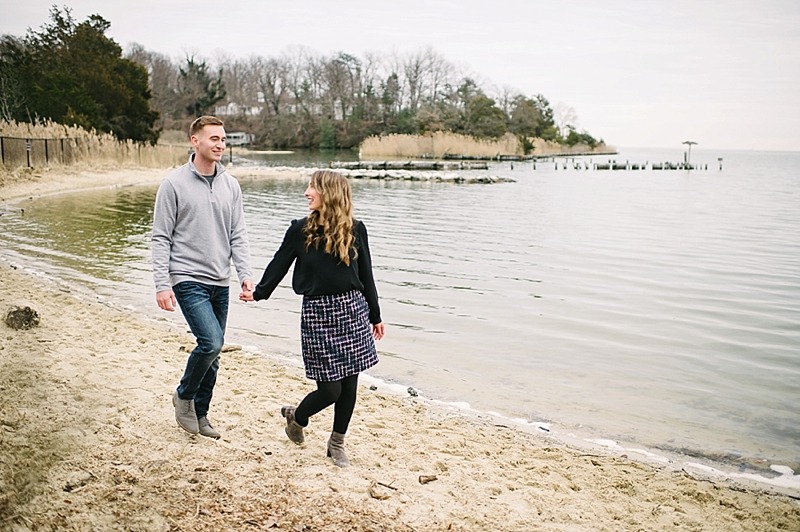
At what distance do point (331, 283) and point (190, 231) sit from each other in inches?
37.6

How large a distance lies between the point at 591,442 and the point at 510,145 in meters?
65.8

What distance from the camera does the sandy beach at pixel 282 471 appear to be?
134 inches

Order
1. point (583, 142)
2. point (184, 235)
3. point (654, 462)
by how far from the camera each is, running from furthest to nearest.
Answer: point (583, 142)
point (654, 462)
point (184, 235)

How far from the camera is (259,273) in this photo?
39.2 feet

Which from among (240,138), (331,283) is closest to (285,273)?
(331,283)

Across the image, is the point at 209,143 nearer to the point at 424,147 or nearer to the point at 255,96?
the point at 424,147

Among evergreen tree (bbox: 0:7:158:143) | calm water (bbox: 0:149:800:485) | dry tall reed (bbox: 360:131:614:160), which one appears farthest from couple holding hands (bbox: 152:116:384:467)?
dry tall reed (bbox: 360:131:614:160)

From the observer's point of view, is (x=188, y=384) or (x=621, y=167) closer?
(x=188, y=384)

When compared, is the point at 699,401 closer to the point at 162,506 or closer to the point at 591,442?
the point at 591,442

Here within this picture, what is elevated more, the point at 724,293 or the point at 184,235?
the point at 184,235

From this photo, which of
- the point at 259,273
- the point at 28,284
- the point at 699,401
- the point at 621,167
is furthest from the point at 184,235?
the point at 621,167

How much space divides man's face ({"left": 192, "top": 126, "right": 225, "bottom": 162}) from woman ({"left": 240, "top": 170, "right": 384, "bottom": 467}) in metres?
0.67

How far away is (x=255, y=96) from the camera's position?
346 feet

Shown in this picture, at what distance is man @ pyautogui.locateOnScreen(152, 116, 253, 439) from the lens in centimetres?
403
